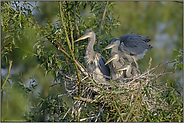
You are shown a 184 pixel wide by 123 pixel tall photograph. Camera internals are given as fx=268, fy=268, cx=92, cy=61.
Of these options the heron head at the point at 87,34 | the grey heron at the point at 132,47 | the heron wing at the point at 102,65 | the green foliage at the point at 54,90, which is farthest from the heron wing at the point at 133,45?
the green foliage at the point at 54,90

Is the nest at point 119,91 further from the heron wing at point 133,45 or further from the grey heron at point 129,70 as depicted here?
the heron wing at point 133,45

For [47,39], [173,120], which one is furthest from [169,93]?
[47,39]

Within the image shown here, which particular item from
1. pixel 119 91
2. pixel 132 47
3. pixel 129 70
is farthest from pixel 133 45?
pixel 119 91

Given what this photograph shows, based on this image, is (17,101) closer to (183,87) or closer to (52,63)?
(52,63)

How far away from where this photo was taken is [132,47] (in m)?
5.12

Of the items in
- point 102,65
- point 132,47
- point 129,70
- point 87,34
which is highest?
point 87,34

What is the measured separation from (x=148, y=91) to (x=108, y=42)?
4.91 ft

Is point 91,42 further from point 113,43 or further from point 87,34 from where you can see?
point 113,43

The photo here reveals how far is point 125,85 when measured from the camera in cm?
396

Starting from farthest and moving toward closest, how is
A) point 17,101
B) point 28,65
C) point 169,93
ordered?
point 28,65 < point 169,93 < point 17,101

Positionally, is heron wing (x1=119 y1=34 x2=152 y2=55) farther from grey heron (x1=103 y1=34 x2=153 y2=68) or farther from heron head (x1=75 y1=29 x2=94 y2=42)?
heron head (x1=75 y1=29 x2=94 y2=42)

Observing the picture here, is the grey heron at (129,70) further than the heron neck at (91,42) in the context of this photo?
No

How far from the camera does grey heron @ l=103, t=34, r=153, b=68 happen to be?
5082mm

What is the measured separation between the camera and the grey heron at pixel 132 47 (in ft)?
16.7
